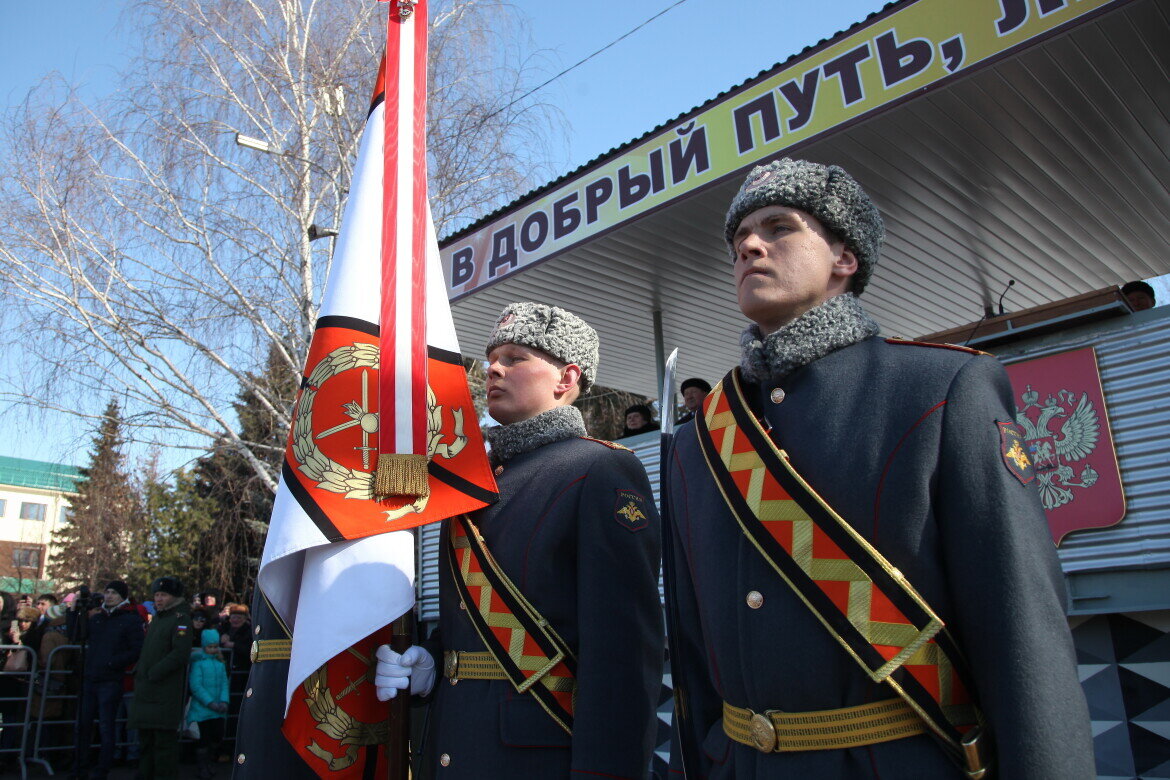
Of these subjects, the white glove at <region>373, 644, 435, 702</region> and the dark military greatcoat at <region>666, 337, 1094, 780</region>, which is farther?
the white glove at <region>373, 644, 435, 702</region>

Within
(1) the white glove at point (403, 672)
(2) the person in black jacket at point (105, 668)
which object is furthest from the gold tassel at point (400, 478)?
(2) the person in black jacket at point (105, 668)

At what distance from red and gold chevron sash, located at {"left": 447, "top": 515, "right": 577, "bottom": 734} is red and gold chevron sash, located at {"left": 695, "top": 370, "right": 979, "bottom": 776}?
3.04 feet

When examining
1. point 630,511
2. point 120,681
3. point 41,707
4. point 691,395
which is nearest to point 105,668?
point 120,681

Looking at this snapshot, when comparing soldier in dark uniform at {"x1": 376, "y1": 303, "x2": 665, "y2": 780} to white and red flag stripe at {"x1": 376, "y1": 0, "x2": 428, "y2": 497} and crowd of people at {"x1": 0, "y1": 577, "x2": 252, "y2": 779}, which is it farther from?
crowd of people at {"x1": 0, "y1": 577, "x2": 252, "y2": 779}

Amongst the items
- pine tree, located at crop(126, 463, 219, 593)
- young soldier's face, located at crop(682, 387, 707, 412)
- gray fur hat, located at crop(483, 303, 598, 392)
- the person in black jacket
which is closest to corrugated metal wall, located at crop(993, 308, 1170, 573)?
gray fur hat, located at crop(483, 303, 598, 392)

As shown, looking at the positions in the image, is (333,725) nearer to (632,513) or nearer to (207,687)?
(632,513)

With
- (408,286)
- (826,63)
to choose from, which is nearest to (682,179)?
(826,63)

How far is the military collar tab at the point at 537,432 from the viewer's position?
9.48 ft

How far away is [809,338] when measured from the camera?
176 centimetres

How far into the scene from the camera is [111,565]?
104ft

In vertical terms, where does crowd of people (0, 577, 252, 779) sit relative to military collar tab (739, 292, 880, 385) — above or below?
below

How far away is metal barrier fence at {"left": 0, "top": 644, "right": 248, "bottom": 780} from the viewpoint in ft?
28.8

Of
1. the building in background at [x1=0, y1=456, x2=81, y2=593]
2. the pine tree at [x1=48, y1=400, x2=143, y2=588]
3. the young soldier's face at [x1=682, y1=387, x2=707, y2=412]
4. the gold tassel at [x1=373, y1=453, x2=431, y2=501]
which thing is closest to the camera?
the gold tassel at [x1=373, y1=453, x2=431, y2=501]

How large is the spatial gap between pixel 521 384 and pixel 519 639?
912 millimetres
